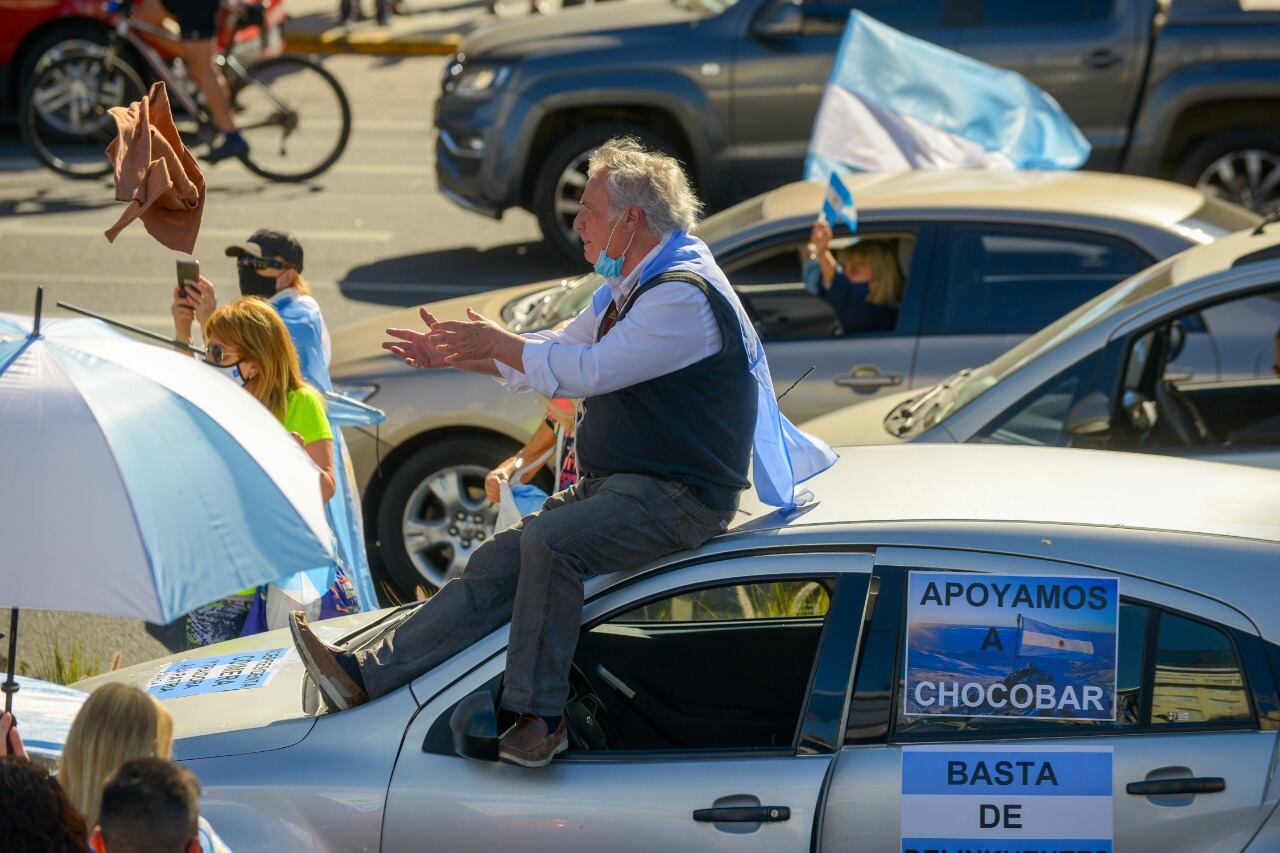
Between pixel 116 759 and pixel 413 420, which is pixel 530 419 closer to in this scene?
pixel 413 420

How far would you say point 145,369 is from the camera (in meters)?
3.90

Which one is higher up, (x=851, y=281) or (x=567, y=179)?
(x=567, y=179)

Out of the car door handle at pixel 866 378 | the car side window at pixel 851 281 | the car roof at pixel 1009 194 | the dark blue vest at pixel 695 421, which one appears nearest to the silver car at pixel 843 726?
the dark blue vest at pixel 695 421

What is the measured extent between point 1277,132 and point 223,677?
8868mm

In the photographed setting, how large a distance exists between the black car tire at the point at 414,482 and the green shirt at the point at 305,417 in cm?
159

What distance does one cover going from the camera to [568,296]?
7492 millimetres

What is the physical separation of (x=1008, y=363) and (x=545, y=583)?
2.78 metres

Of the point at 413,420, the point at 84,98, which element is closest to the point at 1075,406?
the point at 413,420

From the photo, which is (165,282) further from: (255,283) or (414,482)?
(255,283)

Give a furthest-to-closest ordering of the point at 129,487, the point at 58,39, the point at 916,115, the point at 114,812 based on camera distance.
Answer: the point at 58,39 → the point at 916,115 → the point at 129,487 → the point at 114,812

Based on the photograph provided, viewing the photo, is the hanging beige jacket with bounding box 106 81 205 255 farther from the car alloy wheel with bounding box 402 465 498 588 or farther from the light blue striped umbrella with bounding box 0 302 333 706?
the car alloy wheel with bounding box 402 465 498 588

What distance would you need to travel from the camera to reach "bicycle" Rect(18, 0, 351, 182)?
13.6 m

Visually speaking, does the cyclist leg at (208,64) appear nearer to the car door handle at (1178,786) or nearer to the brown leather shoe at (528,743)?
the brown leather shoe at (528,743)

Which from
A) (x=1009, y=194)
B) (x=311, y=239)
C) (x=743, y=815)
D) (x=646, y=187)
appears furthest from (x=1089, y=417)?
(x=311, y=239)
